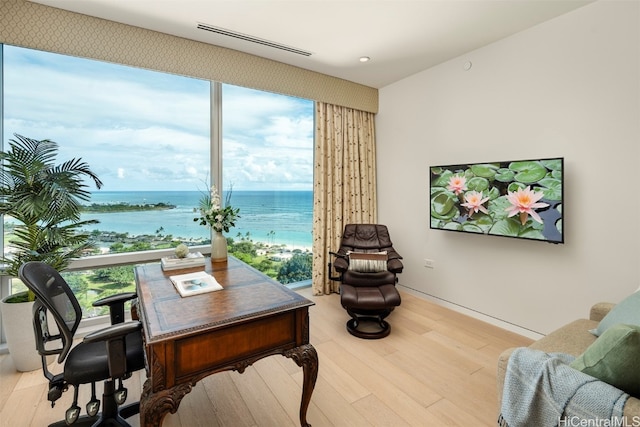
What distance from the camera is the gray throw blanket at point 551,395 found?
1.06m

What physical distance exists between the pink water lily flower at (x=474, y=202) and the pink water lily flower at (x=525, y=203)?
0.81 ft

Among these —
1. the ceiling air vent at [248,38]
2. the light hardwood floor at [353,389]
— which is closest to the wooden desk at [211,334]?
the light hardwood floor at [353,389]

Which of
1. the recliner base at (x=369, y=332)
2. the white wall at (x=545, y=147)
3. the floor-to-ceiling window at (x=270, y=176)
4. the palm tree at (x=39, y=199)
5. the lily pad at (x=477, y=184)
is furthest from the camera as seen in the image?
the floor-to-ceiling window at (x=270, y=176)

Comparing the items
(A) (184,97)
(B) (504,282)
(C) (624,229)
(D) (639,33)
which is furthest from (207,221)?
(D) (639,33)

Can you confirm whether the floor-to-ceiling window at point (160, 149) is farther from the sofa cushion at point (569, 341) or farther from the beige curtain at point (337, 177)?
the sofa cushion at point (569, 341)

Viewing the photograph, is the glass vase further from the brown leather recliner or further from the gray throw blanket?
the gray throw blanket

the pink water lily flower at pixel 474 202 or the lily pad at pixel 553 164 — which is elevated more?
the lily pad at pixel 553 164

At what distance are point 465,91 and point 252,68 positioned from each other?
2.39m

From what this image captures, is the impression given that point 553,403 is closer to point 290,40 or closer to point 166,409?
point 166,409

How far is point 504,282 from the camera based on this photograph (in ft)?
10.3

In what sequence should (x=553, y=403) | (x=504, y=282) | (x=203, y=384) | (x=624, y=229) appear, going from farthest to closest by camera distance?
(x=504, y=282) → (x=624, y=229) → (x=203, y=384) → (x=553, y=403)

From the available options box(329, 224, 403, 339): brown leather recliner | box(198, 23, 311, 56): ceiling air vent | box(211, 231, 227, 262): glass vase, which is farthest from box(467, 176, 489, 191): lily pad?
box(211, 231, 227, 262): glass vase

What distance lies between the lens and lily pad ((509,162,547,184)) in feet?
8.64

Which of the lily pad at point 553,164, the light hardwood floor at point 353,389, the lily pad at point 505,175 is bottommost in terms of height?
the light hardwood floor at point 353,389
